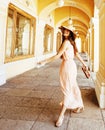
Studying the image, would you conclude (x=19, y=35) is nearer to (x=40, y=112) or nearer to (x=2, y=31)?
(x=2, y=31)

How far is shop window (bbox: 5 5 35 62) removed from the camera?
6684mm

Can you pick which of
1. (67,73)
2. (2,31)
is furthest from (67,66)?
(2,31)

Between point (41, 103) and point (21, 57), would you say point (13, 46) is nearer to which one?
point (21, 57)

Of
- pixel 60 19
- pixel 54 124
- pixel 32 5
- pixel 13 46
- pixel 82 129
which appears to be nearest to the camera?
pixel 82 129

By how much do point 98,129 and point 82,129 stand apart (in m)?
0.24

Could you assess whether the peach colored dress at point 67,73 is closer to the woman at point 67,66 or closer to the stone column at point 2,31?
the woman at point 67,66

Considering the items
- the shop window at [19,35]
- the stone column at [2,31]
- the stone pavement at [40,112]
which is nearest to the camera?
the stone pavement at [40,112]

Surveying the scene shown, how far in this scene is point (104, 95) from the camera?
3.69 metres

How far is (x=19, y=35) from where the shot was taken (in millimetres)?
7898

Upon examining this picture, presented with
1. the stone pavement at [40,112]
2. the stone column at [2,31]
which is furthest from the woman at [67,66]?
the stone column at [2,31]

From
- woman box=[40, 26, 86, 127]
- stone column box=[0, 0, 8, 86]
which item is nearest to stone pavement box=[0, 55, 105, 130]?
woman box=[40, 26, 86, 127]

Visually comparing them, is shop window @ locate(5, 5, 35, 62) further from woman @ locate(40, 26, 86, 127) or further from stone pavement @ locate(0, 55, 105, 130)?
woman @ locate(40, 26, 86, 127)

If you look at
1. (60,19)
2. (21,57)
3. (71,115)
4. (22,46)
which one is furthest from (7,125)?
(60,19)

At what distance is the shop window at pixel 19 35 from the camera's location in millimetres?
6684
